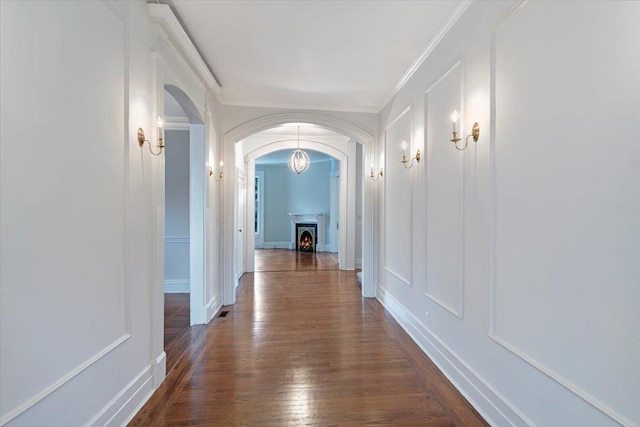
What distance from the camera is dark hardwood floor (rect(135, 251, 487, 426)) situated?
2.09 metres

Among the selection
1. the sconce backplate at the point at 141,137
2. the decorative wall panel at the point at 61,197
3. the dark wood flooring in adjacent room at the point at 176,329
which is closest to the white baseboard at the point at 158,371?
the dark wood flooring in adjacent room at the point at 176,329

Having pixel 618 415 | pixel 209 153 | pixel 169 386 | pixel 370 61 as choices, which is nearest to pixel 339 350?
pixel 169 386

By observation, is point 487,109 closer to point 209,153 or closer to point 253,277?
point 209,153

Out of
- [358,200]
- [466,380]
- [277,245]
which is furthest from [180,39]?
[277,245]

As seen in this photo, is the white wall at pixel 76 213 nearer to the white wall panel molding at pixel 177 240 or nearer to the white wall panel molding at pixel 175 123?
the white wall panel molding at pixel 175 123

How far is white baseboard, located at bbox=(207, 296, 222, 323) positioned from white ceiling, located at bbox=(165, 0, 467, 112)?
2995mm

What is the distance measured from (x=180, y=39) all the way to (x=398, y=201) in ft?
10.00

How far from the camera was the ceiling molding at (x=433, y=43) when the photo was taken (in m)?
2.35

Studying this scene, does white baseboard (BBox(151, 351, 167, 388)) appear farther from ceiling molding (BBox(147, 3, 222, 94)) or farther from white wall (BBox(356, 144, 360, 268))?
white wall (BBox(356, 144, 360, 268))

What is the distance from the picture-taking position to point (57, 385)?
1.43 metres

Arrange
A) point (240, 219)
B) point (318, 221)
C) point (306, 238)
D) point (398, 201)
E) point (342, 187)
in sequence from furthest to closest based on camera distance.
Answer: point (318, 221) → point (306, 238) → point (342, 187) → point (240, 219) → point (398, 201)

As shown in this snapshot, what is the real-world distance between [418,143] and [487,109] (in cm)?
120

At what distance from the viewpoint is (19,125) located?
48.7 inches

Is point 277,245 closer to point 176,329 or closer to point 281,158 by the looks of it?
point 281,158
